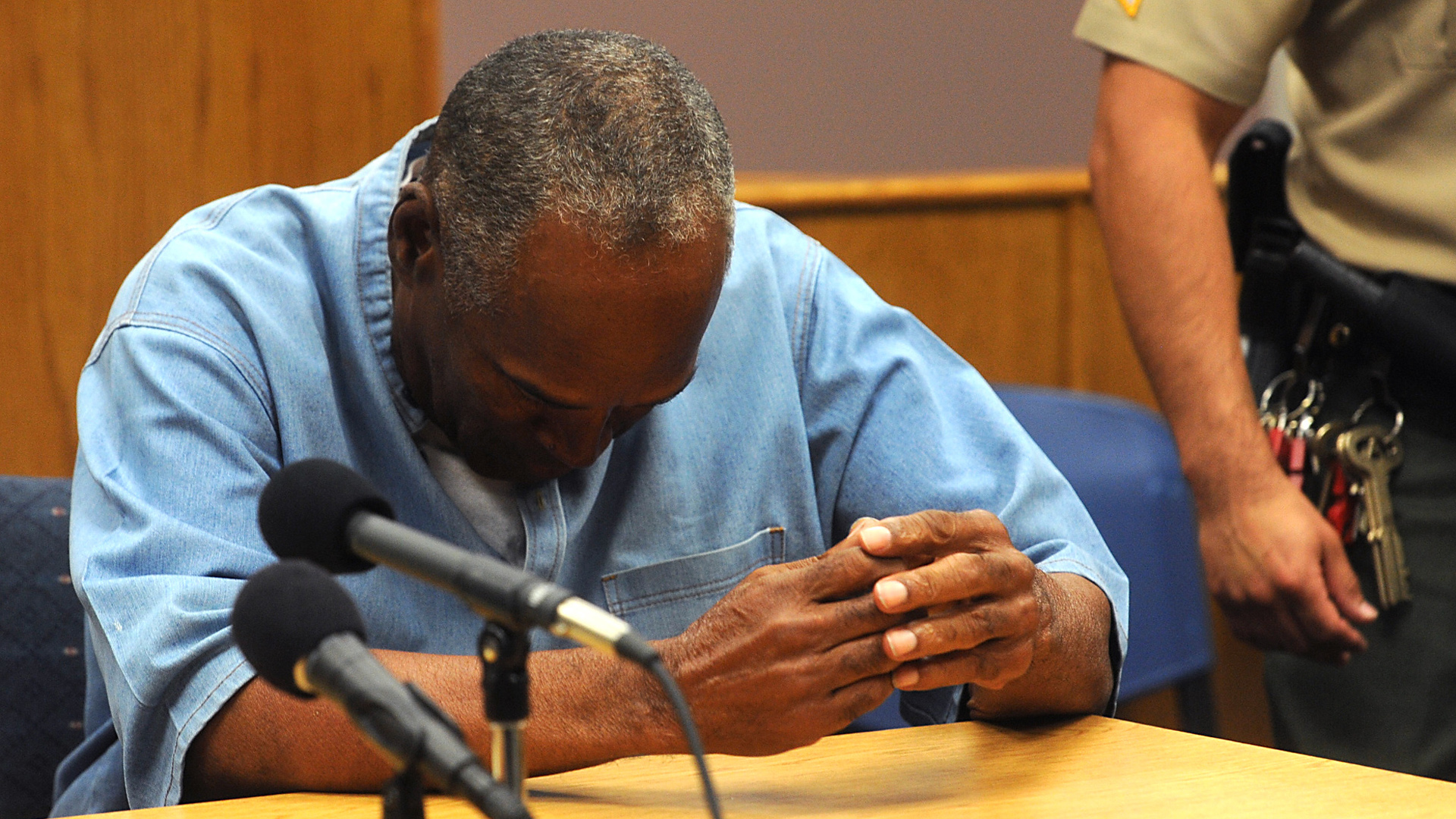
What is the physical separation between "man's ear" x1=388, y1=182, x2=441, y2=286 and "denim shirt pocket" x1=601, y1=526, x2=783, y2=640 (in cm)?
32

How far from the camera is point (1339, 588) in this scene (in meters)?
1.58

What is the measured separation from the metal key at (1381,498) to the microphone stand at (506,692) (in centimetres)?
123

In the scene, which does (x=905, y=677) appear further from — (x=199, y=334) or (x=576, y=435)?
(x=199, y=334)

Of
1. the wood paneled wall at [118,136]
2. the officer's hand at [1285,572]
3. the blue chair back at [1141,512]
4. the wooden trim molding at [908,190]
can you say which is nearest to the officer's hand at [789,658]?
the officer's hand at [1285,572]

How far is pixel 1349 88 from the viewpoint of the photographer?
164 centimetres

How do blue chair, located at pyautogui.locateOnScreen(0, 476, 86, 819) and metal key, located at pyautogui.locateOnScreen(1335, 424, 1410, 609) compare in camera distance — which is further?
metal key, located at pyautogui.locateOnScreen(1335, 424, 1410, 609)

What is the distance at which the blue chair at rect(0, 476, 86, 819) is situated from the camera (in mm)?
1383

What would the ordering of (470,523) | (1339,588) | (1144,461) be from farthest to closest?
(1144,461) → (1339,588) → (470,523)

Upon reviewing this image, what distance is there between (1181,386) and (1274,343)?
0.54 feet

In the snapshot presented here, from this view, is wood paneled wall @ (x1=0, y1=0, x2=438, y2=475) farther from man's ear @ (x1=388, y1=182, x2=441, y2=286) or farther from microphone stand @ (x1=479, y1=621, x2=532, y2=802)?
microphone stand @ (x1=479, y1=621, x2=532, y2=802)

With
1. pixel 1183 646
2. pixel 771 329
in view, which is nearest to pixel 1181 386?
pixel 771 329

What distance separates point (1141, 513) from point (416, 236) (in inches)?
58.5

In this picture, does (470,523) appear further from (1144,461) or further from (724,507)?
(1144,461)

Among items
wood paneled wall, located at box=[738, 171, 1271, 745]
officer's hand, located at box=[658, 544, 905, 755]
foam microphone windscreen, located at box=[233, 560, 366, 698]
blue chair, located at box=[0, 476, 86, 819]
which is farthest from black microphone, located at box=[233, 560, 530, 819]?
wood paneled wall, located at box=[738, 171, 1271, 745]
